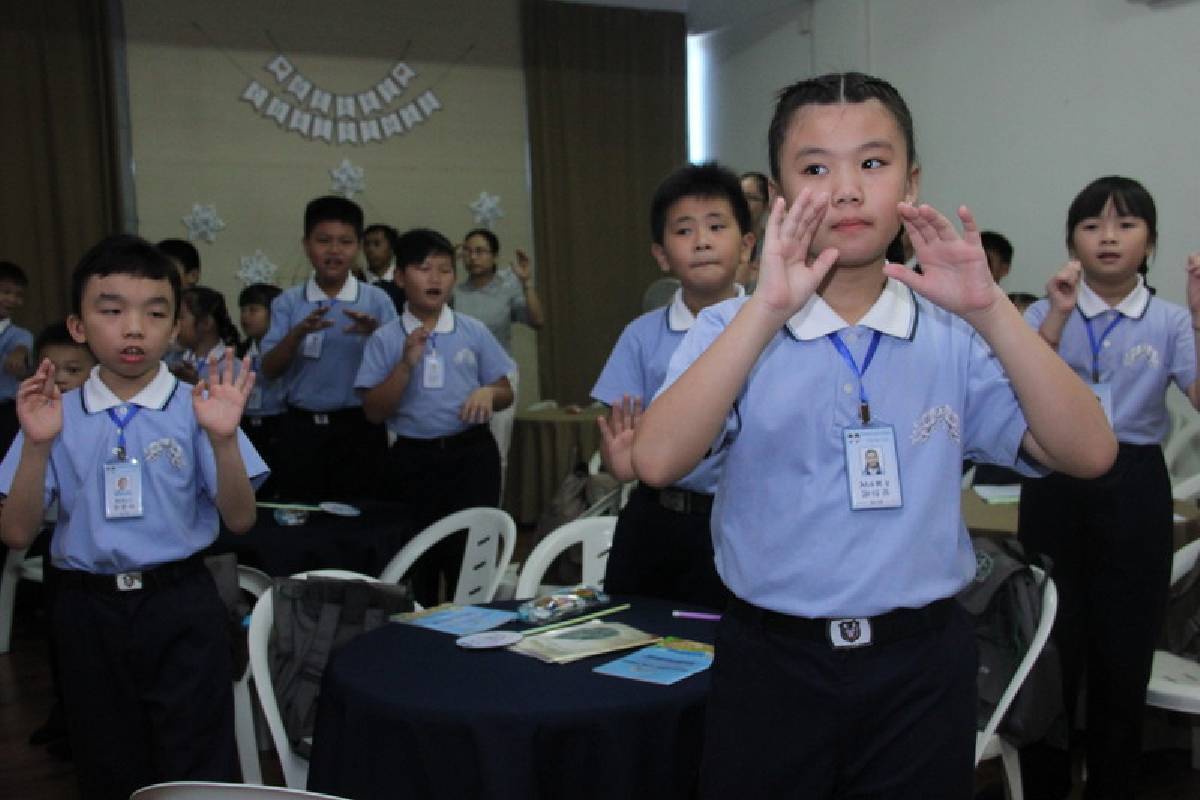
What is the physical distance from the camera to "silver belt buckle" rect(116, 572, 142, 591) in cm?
216

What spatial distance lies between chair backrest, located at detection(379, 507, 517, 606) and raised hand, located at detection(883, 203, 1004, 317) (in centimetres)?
195

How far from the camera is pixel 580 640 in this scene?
1939 millimetres

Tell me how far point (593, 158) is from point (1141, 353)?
17.6ft

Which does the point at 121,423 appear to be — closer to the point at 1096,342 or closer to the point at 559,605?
the point at 559,605

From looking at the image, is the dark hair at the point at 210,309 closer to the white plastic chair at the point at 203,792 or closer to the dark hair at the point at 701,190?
the dark hair at the point at 701,190

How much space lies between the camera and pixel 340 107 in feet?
23.2

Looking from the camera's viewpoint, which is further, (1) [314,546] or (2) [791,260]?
(1) [314,546]

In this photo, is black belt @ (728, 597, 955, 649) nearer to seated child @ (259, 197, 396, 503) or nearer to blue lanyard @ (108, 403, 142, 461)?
blue lanyard @ (108, 403, 142, 461)

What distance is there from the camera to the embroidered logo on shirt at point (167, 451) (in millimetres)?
2209

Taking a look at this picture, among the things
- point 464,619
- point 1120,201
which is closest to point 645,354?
point 464,619

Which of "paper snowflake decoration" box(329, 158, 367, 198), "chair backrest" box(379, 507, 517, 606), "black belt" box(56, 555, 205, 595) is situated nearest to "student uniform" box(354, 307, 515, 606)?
"chair backrest" box(379, 507, 517, 606)

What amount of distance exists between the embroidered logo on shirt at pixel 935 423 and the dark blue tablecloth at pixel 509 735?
567mm

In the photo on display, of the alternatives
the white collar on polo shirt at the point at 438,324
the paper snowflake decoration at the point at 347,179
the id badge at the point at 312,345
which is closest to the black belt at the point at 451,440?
the white collar on polo shirt at the point at 438,324

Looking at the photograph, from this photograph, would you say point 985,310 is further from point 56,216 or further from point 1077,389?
point 56,216
